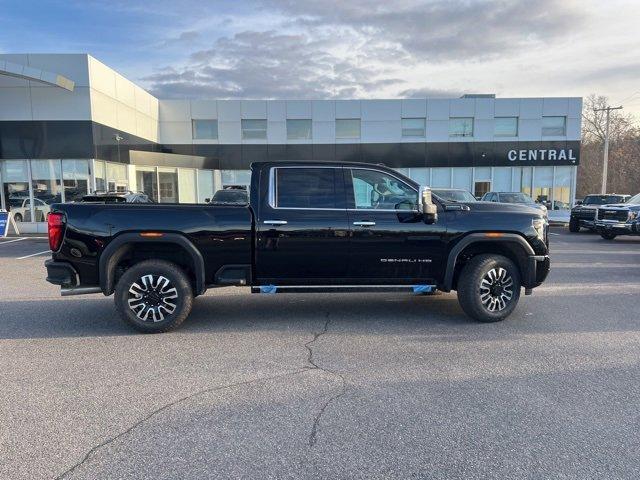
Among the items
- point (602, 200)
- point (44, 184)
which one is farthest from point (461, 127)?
point (44, 184)

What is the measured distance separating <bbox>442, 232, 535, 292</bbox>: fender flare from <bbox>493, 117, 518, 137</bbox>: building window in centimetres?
2401

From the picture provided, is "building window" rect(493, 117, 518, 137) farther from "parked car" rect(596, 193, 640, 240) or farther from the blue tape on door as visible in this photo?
the blue tape on door

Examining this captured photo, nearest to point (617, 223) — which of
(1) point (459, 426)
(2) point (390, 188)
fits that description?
(2) point (390, 188)

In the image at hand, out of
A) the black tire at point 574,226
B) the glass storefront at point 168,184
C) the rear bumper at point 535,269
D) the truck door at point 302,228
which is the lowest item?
the black tire at point 574,226

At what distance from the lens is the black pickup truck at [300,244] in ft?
17.8

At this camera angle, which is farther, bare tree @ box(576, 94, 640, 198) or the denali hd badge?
bare tree @ box(576, 94, 640, 198)

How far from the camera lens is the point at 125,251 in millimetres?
5555

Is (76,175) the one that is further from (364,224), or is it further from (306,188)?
(364,224)

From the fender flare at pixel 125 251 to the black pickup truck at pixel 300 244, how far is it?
1cm

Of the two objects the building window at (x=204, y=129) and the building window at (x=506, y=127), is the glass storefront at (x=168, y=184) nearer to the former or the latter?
the building window at (x=204, y=129)

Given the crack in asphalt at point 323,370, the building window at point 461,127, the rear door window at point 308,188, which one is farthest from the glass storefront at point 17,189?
the building window at point 461,127

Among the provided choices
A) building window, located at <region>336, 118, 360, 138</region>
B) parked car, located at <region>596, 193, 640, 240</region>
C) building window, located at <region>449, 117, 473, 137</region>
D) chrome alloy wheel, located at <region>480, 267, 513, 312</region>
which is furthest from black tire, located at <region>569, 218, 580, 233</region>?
chrome alloy wheel, located at <region>480, 267, 513, 312</region>

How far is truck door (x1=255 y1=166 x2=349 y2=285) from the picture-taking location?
18.3ft

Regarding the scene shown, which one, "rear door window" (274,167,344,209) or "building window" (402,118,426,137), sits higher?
"building window" (402,118,426,137)
